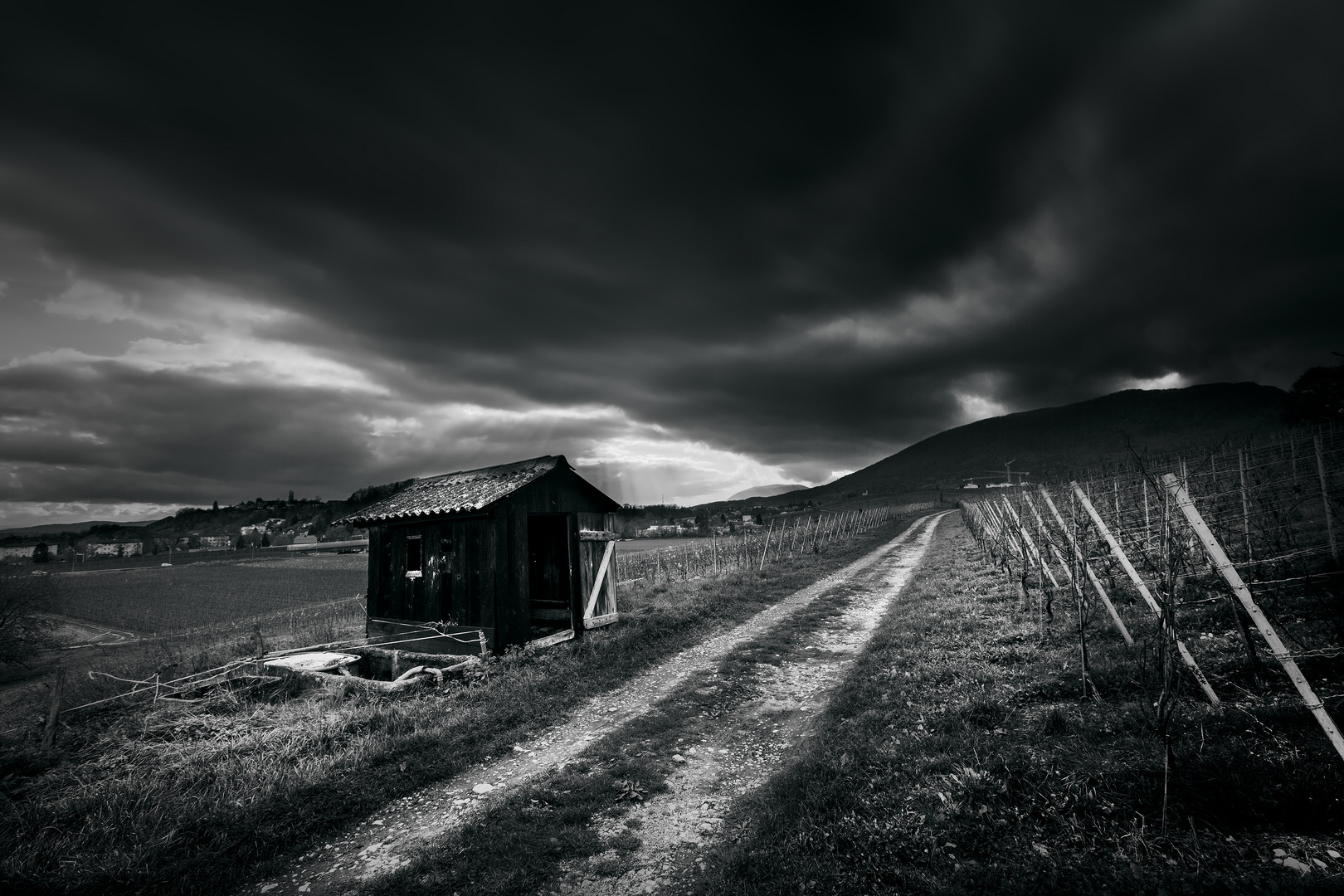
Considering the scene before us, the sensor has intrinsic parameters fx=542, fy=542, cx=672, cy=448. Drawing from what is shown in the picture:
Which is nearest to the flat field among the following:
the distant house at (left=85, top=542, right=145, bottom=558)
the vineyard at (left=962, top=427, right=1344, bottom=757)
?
the vineyard at (left=962, top=427, right=1344, bottom=757)

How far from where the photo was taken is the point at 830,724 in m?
7.67

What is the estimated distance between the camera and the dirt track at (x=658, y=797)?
16.1ft

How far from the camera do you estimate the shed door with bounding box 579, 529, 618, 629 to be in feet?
46.9

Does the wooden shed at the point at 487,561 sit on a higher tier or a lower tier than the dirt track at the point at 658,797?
higher

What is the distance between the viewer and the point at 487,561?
12992 mm

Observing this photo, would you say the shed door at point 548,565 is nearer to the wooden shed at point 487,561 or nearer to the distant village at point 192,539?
the wooden shed at point 487,561

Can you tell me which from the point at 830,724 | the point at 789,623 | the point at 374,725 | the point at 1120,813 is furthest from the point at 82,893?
the point at 789,623

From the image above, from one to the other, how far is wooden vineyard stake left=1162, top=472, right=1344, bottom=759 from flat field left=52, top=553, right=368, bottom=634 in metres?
32.2

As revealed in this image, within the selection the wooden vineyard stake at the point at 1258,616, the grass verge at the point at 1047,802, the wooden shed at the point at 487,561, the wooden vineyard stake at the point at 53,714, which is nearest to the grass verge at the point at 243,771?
the wooden vineyard stake at the point at 53,714

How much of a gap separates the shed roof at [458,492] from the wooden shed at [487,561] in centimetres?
4

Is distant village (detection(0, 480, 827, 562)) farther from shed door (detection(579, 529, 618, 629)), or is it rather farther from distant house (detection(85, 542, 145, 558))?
shed door (detection(579, 529, 618, 629))

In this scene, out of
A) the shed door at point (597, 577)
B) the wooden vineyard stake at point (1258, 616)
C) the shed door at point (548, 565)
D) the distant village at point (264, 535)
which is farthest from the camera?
the distant village at point (264, 535)

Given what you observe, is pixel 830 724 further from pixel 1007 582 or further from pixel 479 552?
pixel 1007 582

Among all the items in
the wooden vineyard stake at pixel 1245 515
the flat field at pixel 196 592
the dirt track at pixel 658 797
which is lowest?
the flat field at pixel 196 592
